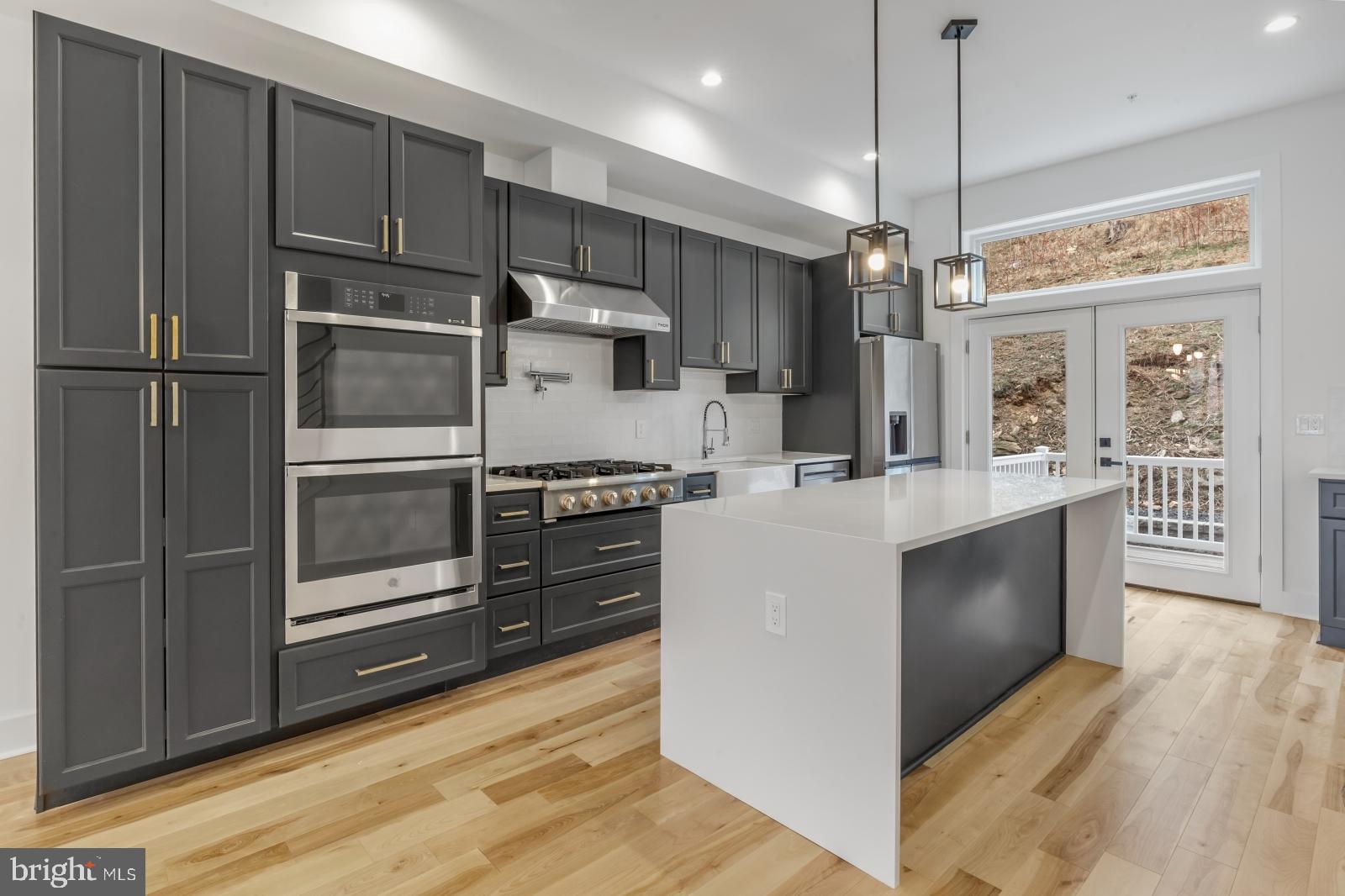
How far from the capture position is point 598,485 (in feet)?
11.6

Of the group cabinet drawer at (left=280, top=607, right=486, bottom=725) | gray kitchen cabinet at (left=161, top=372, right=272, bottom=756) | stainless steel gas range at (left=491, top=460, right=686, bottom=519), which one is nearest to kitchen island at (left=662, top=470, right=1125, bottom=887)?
cabinet drawer at (left=280, top=607, right=486, bottom=725)

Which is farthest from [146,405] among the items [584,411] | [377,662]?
[584,411]

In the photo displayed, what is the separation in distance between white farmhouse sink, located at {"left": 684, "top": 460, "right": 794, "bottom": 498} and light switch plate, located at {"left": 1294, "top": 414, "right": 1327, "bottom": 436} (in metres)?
2.97

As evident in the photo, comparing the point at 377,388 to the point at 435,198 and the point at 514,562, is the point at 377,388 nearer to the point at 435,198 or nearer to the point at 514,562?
the point at 435,198

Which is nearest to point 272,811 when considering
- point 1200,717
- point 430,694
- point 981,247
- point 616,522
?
point 430,694

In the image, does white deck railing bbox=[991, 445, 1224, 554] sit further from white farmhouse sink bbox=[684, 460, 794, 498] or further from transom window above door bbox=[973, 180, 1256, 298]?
white farmhouse sink bbox=[684, 460, 794, 498]

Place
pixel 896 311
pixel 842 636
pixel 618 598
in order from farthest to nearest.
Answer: pixel 896 311
pixel 618 598
pixel 842 636

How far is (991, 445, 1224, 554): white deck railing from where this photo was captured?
4504 mm

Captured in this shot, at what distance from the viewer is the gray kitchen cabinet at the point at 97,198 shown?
2.04 meters

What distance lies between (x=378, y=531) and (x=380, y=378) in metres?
0.60

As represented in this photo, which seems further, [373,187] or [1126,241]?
[1126,241]

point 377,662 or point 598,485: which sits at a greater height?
point 598,485

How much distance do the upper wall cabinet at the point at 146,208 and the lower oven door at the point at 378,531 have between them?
530 mm

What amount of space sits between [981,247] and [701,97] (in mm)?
2821
